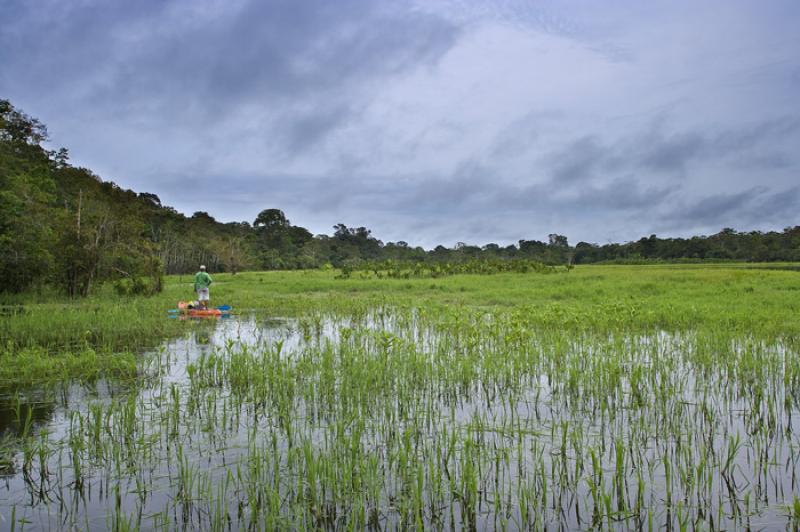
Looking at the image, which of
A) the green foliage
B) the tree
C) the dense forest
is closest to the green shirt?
the dense forest

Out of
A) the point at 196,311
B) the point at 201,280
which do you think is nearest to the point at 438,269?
the point at 201,280

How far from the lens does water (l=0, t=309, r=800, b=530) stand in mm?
4070

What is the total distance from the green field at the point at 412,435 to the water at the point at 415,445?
1.0 inches

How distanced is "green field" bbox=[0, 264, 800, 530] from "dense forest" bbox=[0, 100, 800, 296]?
10.6 meters

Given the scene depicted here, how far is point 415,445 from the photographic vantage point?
17.2 feet

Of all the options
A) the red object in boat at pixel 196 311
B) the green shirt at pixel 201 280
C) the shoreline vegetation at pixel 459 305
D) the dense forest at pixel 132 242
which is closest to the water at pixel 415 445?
the shoreline vegetation at pixel 459 305

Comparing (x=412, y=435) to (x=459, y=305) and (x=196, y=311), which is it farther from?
(x=459, y=305)

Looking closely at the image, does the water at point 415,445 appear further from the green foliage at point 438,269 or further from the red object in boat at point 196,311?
the green foliage at point 438,269

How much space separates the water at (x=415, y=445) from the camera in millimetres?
4070

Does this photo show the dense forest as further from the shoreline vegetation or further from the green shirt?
the green shirt

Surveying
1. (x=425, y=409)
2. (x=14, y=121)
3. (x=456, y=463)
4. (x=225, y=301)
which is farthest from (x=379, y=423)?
(x=14, y=121)

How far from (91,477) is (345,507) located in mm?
2416

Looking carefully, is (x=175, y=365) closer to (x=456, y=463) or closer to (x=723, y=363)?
(x=456, y=463)

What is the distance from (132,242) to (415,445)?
73.1 ft
